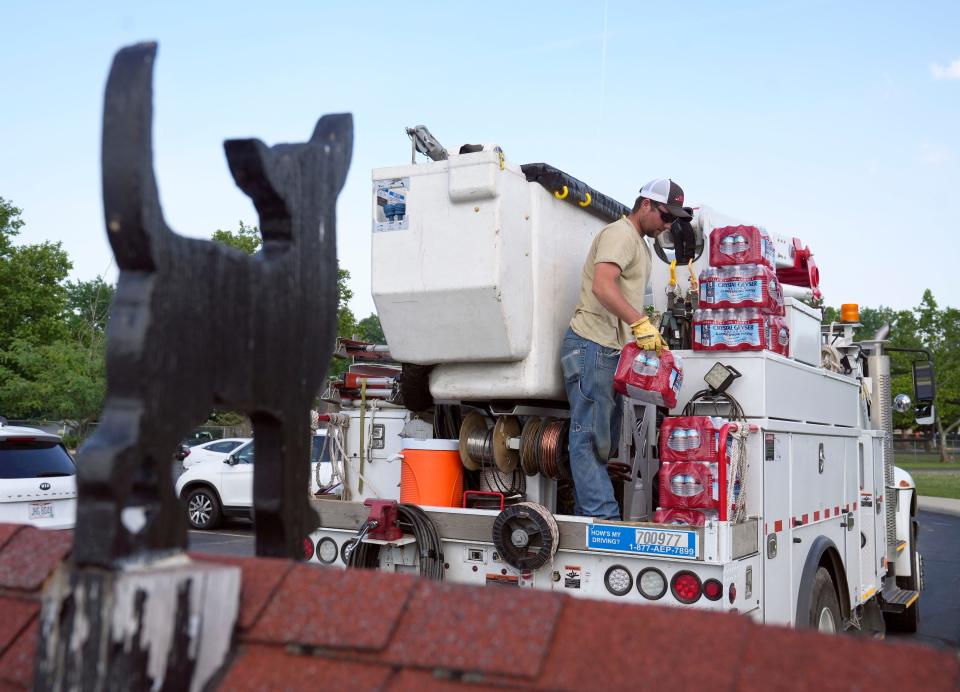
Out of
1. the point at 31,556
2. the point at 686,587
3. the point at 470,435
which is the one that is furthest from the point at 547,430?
the point at 31,556

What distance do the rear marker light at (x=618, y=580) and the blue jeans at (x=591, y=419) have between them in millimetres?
357

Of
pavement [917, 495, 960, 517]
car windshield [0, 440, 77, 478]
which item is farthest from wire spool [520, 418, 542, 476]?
pavement [917, 495, 960, 517]

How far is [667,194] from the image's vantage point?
17.5 ft

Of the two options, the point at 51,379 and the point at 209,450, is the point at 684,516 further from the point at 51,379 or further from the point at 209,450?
the point at 51,379

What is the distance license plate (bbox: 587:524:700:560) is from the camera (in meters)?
4.34

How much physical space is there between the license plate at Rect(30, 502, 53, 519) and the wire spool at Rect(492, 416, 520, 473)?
588 centimetres

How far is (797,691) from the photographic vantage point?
4.85 feet

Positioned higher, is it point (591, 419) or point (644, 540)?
point (591, 419)

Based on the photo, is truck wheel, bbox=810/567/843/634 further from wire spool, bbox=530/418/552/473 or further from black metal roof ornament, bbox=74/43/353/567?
black metal roof ornament, bbox=74/43/353/567

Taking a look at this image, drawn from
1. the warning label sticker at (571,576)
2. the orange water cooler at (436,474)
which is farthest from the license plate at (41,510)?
the warning label sticker at (571,576)

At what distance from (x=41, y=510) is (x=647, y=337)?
22.8 ft

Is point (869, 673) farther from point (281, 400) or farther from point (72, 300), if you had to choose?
point (72, 300)

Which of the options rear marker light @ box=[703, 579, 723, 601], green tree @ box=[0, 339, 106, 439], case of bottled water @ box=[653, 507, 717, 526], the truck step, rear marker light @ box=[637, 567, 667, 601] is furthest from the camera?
green tree @ box=[0, 339, 106, 439]

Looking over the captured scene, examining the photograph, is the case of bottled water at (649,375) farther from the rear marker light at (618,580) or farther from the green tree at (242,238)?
the green tree at (242,238)
